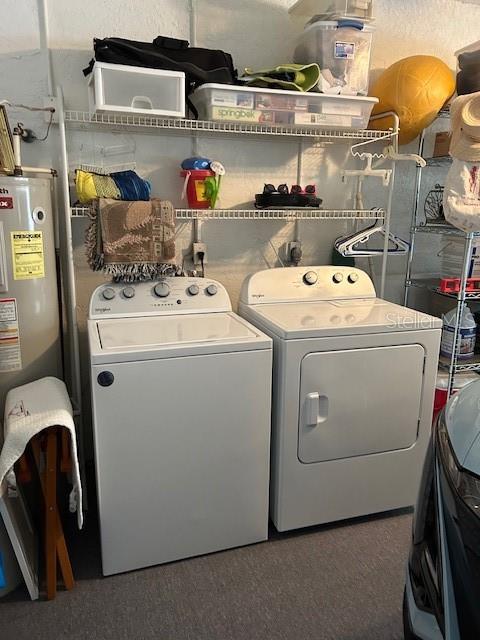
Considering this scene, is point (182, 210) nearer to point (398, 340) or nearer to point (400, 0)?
point (398, 340)

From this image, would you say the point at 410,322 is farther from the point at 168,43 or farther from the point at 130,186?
the point at 168,43

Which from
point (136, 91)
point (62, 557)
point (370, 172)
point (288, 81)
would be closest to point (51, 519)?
point (62, 557)

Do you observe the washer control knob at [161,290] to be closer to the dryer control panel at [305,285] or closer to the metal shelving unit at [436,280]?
the dryer control panel at [305,285]

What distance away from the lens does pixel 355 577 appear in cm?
184

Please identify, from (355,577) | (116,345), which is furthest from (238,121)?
(355,577)

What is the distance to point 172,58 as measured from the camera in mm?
2047

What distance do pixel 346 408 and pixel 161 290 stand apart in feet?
3.04

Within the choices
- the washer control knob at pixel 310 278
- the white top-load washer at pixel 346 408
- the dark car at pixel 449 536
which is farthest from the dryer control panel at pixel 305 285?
the dark car at pixel 449 536

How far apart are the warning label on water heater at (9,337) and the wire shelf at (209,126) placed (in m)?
0.83

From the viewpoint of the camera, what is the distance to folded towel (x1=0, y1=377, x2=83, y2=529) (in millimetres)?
1600

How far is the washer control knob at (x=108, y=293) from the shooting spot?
6.88 feet

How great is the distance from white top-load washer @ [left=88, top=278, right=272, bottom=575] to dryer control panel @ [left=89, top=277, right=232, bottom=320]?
0.11m

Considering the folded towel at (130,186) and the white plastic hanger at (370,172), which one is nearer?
the folded towel at (130,186)

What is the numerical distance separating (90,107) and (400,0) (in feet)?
5.66
